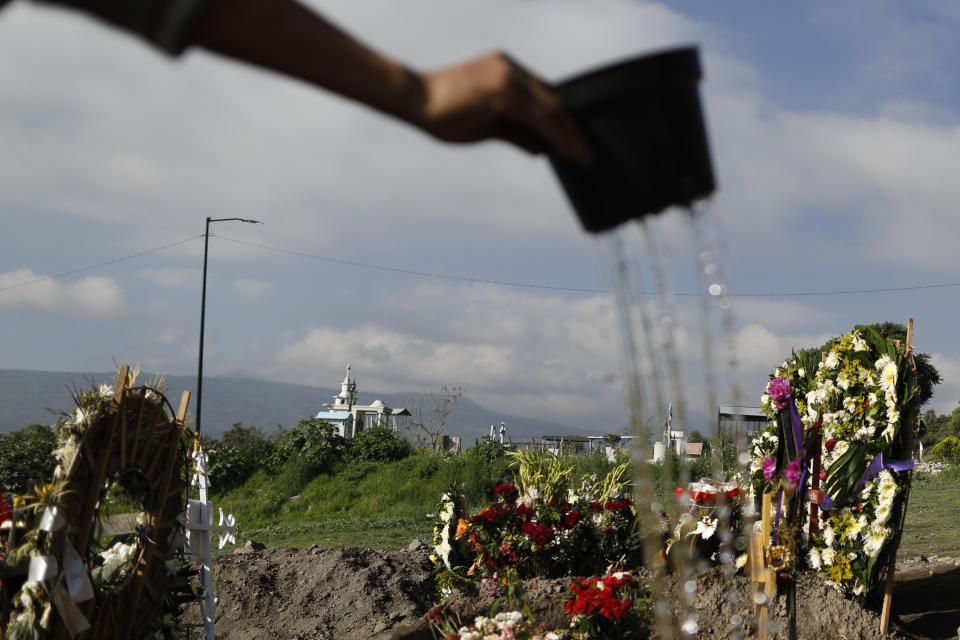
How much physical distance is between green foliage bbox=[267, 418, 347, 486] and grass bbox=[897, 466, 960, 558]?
12.0 m

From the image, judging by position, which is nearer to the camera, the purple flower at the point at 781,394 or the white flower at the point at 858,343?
the purple flower at the point at 781,394

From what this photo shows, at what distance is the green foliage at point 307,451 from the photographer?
18812 mm

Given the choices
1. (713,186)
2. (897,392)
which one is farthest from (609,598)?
(713,186)

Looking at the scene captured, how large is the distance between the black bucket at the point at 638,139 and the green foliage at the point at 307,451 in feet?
59.0

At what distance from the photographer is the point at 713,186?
1.50 meters

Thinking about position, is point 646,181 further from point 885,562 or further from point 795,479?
point 885,562

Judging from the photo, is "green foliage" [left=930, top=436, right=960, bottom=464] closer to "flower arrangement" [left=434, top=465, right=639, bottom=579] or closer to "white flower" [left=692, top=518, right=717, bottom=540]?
"white flower" [left=692, top=518, right=717, bottom=540]

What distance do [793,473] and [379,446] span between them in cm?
1545

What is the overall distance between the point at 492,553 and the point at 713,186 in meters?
5.87

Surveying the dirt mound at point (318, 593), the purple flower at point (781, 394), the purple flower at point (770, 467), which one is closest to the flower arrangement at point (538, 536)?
the dirt mound at point (318, 593)

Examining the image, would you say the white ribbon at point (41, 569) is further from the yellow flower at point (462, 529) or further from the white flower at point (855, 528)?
the white flower at point (855, 528)

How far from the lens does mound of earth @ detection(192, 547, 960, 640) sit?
19.5 ft

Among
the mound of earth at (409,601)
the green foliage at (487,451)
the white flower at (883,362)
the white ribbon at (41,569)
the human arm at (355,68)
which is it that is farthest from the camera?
the green foliage at (487,451)

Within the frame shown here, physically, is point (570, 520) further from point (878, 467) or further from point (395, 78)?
point (395, 78)
